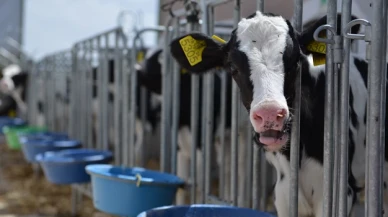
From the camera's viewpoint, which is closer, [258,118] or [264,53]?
[258,118]

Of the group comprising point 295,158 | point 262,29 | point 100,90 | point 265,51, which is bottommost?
point 295,158

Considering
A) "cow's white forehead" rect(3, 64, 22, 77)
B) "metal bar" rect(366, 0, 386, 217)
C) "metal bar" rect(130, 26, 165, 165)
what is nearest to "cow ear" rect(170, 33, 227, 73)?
"metal bar" rect(366, 0, 386, 217)

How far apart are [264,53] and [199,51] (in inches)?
21.6

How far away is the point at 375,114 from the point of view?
6.06ft

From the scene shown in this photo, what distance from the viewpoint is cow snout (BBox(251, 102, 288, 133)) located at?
79.1 inches

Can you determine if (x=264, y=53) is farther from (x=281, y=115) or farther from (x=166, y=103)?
(x=166, y=103)

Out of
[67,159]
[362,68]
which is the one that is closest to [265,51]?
[362,68]

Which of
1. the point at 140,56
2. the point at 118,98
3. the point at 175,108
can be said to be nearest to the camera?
the point at 175,108

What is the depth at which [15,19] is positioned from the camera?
1430 cm

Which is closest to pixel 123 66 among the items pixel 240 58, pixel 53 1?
pixel 240 58

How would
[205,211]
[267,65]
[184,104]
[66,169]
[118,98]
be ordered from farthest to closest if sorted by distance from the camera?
[184,104] < [118,98] < [66,169] < [205,211] < [267,65]

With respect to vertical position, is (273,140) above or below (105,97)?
below

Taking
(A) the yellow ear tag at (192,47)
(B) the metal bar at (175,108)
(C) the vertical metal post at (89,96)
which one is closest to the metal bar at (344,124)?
(A) the yellow ear tag at (192,47)

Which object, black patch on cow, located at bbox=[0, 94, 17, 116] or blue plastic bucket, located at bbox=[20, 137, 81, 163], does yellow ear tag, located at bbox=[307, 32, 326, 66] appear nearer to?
blue plastic bucket, located at bbox=[20, 137, 81, 163]
